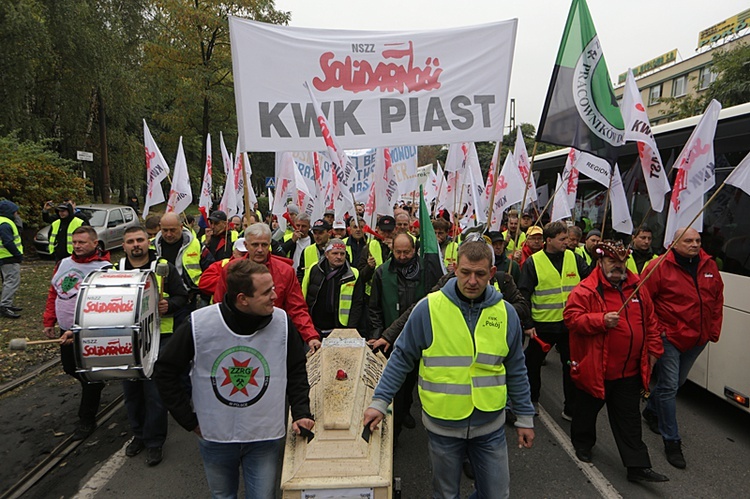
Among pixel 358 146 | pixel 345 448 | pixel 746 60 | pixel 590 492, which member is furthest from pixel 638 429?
pixel 746 60

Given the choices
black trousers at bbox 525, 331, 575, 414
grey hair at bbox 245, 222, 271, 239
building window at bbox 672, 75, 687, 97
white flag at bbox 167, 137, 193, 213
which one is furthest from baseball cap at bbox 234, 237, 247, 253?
building window at bbox 672, 75, 687, 97

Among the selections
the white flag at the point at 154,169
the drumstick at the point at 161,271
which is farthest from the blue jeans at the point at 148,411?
the white flag at the point at 154,169

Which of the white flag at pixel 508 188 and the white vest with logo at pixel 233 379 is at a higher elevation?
the white flag at pixel 508 188

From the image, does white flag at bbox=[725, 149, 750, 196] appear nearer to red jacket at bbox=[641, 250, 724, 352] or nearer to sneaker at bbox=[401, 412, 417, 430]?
red jacket at bbox=[641, 250, 724, 352]

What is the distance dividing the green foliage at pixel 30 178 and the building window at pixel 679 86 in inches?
1948

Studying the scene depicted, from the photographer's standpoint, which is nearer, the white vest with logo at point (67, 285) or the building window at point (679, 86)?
the white vest with logo at point (67, 285)

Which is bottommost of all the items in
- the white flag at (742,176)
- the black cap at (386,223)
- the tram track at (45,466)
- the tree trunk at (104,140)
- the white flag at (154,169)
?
the tram track at (45,466)

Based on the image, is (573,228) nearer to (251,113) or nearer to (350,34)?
(350,34)

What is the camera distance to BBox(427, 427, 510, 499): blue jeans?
2.73 m

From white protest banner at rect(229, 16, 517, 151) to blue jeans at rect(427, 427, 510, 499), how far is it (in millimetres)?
2716

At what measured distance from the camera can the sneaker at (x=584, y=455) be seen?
13.5ft

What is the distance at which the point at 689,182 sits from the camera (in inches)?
175

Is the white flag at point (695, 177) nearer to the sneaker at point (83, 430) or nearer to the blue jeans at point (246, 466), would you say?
the blue jeans at point (246, 466)

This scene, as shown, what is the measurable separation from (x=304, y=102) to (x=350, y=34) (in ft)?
2.65
